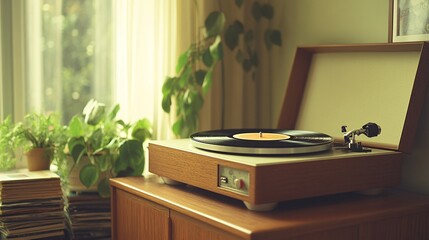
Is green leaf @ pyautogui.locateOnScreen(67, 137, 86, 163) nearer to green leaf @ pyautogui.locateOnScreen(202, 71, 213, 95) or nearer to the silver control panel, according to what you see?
green leaf @ pyautogui.locateOnScreen(202, 71, 213, 95)

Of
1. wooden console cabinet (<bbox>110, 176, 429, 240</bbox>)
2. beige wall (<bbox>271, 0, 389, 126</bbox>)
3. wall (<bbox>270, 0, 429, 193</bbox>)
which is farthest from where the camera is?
beige wall (<bbox>271, 0, 389, 126</bbox>)

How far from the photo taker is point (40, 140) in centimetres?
177

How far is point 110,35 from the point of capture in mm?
2037

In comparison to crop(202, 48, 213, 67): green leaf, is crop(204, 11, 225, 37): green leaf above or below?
above

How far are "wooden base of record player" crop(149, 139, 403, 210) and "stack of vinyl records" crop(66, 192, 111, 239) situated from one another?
1.21ft

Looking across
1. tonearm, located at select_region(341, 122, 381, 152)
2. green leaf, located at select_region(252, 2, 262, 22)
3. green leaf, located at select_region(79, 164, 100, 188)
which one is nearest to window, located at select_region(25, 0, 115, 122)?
green leaf, located at select_region(79, 164, 100, 188)

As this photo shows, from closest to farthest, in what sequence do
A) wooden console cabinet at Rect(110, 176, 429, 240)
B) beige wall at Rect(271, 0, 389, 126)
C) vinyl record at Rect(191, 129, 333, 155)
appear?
wooden console cabinet at Rect(110, 176, 429, 240), vinyl record at Rect(191, 129, 333, 155), beige wall at Rect(271, 0, 389, 126)

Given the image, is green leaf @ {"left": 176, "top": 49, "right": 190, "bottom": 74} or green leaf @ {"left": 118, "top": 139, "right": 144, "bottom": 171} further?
green leaf @ {"left": 176, "top": 49, "right": 190, "bottom": 74}

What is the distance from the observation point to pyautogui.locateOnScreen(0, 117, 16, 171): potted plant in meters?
1.72

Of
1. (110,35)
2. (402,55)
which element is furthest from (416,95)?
(110,35)

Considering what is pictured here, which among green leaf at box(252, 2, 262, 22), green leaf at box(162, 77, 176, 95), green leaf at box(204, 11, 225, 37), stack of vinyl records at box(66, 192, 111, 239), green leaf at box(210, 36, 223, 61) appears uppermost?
green leaf at box(252, 2, 262, 22)

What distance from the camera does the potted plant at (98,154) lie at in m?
1.72

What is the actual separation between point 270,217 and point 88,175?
703mm

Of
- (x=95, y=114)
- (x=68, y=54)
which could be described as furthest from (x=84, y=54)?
(x=95, y=114)
